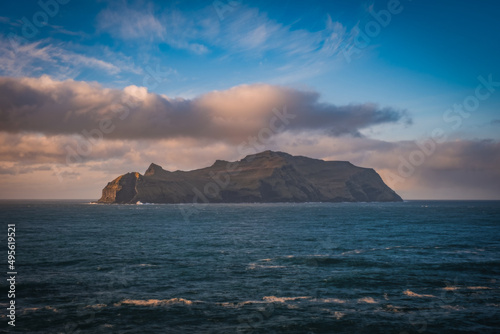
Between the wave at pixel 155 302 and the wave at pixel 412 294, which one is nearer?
the wave at pixel 155 302

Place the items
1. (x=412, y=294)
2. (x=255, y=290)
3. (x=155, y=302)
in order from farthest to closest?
1. (x=255, y=290)
2. (x=412, y=294)
3. (x=155, y=302)

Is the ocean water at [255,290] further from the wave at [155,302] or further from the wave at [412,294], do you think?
the wave at [412,294]

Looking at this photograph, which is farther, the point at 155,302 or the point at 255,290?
the point at 255,290

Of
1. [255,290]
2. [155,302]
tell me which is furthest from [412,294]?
[155,302]

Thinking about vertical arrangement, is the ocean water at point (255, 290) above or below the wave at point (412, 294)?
below

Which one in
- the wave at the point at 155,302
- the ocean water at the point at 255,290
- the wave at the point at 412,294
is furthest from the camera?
the wave at the point at 412,294

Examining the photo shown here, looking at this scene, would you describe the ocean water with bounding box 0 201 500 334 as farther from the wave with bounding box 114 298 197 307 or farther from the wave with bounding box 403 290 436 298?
the wave with bounding box 403 290 436 298

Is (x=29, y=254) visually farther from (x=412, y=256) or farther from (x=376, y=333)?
(x=412, y=256)

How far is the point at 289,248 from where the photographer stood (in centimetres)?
6209

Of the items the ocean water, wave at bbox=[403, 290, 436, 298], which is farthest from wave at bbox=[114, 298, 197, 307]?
wave at bbox=[403, 290, 436, 298]

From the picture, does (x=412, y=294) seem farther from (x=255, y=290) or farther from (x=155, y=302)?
(x=155, y=302)

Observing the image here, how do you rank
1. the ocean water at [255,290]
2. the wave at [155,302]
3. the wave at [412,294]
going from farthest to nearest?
1. the wave at [412,294]
2. the wave at [155,302]
3. the ocean water at [255,290]

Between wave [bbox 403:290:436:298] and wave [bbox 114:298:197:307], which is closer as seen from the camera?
wave [bbox 114:298:197:307]

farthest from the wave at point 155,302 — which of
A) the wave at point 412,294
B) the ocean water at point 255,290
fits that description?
the wave at point 412,294
